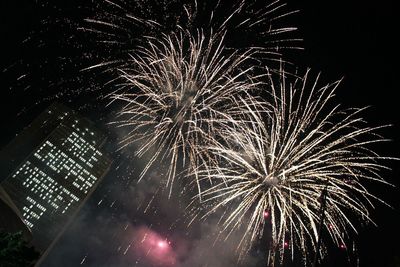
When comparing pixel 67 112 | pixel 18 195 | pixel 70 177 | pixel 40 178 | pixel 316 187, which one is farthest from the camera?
pixel 67 112

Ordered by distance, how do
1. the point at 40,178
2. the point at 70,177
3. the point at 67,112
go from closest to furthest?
the point at 40,178 < the point at 70,177 < the point at 67,112

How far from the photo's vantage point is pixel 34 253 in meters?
32.9

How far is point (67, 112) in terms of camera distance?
503 feet

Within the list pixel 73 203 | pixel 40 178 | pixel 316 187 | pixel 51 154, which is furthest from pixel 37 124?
pixel 316 187

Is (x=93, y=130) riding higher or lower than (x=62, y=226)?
higher

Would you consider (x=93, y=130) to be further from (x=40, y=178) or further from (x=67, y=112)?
(x=40, y=178)

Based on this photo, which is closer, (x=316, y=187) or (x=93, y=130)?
(x=316, y=187)

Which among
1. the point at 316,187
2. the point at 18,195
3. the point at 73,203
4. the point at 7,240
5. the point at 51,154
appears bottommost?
the point at 7,240

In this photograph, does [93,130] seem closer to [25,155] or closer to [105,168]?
[105,168]

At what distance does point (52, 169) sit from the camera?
454 ft

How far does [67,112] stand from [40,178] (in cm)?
3039

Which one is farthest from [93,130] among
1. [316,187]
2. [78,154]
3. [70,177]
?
[316,187]

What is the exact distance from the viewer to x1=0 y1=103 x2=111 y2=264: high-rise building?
129000 millimetres

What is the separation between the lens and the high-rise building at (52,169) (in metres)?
129
